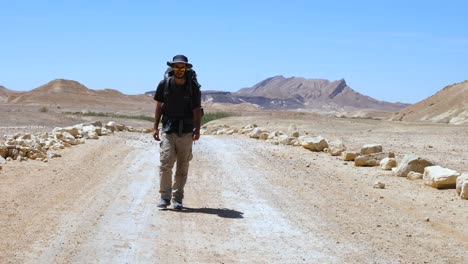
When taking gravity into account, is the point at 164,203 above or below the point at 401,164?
below

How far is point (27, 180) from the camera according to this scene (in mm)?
11641

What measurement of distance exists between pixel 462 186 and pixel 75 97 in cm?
11231

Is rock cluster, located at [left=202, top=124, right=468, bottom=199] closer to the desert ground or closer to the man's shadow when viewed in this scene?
the desert ground

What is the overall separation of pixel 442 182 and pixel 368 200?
1782mm

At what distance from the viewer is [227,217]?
8250mm

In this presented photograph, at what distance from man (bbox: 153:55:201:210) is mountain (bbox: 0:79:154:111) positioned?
9190cm

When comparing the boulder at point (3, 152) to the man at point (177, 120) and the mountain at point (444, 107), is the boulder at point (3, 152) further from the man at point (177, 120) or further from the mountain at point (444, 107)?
the mountain at point (444, 107)

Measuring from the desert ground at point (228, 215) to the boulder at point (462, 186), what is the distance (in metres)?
0.12

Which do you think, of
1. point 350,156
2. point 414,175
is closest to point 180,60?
point 414,175

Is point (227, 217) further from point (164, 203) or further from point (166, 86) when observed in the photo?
point (166, 86)

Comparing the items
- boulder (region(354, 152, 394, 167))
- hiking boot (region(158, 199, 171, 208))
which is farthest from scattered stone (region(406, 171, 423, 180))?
hiking boot (region(158, 199, 171, 208))

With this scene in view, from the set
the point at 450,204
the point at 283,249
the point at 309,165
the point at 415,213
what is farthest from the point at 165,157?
the point at 309,165

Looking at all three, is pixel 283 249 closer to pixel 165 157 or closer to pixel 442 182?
pixel 165 157

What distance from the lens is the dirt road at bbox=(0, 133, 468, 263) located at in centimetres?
648
